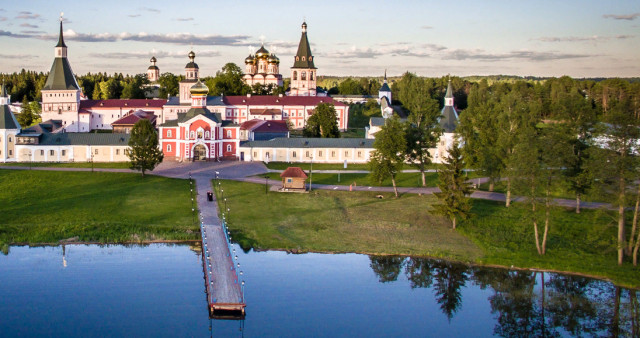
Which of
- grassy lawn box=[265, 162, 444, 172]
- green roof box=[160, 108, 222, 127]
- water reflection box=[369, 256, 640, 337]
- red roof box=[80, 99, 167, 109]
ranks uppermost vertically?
red roof box=[80, 99, 167, 109]

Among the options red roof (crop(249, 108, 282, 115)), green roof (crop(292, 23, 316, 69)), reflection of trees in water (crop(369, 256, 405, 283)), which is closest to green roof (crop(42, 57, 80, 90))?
red roof (crop(249, 108, 282, 115))

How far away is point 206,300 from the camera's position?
23922 mm

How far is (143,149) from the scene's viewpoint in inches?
1849

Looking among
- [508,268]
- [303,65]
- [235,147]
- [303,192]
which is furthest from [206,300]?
[303,65]

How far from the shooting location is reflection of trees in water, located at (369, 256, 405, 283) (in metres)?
27.6

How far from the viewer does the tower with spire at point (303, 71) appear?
89.7 m

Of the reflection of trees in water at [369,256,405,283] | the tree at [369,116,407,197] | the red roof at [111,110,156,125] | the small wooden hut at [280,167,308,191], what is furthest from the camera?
the red roof at [111,110,156,125]

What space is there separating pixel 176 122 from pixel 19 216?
77.7 ft

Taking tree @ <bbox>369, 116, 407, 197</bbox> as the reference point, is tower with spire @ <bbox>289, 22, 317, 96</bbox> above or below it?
above

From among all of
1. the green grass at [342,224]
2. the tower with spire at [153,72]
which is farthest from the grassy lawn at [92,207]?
the tower with spire at [153,72]

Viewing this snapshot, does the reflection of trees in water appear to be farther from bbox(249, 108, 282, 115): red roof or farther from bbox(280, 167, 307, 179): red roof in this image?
bbox(249, 108, 282, 115): red roof

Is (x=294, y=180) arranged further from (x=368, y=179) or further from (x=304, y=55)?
(x=304, y=55)

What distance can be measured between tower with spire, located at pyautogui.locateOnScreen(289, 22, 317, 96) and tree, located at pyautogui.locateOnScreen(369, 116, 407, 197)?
1911 inches

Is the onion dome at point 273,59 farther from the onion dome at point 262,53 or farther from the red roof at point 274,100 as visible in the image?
the red roof at point 274,100
